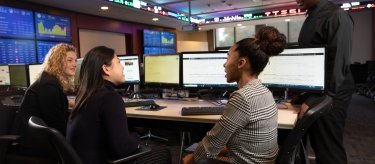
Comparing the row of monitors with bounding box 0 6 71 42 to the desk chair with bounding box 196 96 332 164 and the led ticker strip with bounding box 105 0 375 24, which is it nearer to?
the led ticker strip with bounding box 105 0 375 24

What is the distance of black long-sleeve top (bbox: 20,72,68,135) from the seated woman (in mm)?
476

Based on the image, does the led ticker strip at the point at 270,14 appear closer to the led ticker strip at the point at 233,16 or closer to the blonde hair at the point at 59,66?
the led ticker strip at the point at 233,16

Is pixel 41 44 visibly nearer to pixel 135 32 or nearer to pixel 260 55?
pixel 135 32

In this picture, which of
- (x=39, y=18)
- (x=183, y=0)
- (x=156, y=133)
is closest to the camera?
(x=156, y=133)

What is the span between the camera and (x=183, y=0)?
6.56m

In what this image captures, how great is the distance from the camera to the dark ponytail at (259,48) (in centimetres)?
125

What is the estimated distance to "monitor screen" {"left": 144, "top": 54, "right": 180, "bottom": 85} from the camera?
8.69 feet

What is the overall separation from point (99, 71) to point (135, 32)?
21.3 feet

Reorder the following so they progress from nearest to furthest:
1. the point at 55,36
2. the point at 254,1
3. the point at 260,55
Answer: the point at 260,55
the point at 55,36
the point at 254,1

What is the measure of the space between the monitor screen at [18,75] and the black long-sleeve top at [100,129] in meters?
2.81

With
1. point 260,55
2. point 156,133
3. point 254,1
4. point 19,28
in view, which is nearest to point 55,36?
point 19,28

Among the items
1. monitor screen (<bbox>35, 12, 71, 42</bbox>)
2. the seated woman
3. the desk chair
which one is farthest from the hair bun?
monitor screen (<bbox>35, 12, 71, 42</bbox>)

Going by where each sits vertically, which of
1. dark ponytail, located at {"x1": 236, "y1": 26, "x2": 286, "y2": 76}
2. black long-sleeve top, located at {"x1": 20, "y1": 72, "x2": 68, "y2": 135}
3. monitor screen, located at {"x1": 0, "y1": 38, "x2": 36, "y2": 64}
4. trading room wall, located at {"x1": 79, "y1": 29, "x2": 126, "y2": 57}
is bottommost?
black long-sleeve top, located at {"x1": 20, "y1": 72, "x2": 68, "y2": 135}

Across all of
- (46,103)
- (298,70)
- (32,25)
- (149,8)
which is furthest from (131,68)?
(149,8)
